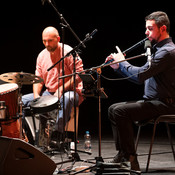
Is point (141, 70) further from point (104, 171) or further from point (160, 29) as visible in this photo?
point (104, 171)

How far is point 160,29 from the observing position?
9.00 ft

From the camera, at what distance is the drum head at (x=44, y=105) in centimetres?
327

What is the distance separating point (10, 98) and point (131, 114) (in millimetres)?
1075

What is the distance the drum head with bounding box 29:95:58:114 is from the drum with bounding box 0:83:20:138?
40cm

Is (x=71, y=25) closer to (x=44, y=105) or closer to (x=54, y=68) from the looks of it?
(x=54, y=68)

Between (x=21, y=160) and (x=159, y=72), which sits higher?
(x=159, y=72)

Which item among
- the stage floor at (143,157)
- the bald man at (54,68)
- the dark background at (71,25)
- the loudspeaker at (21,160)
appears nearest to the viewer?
the loudspeaker at (21,160)

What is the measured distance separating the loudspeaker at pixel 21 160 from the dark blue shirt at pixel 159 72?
100 cm

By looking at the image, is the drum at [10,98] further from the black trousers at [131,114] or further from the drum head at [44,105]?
the black trousers at [131,114]

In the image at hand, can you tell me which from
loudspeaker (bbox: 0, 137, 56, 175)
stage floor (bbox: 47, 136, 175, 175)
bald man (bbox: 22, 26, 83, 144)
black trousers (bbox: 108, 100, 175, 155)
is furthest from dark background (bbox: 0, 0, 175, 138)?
loudspeaker (bbox: 0, 137, 56, 175)

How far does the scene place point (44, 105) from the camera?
3.26 metres

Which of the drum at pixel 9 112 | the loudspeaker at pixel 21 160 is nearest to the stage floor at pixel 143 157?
the loudspeaker at pixel 21 160

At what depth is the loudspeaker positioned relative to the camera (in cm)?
205

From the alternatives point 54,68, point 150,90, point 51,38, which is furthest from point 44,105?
point 150,90
